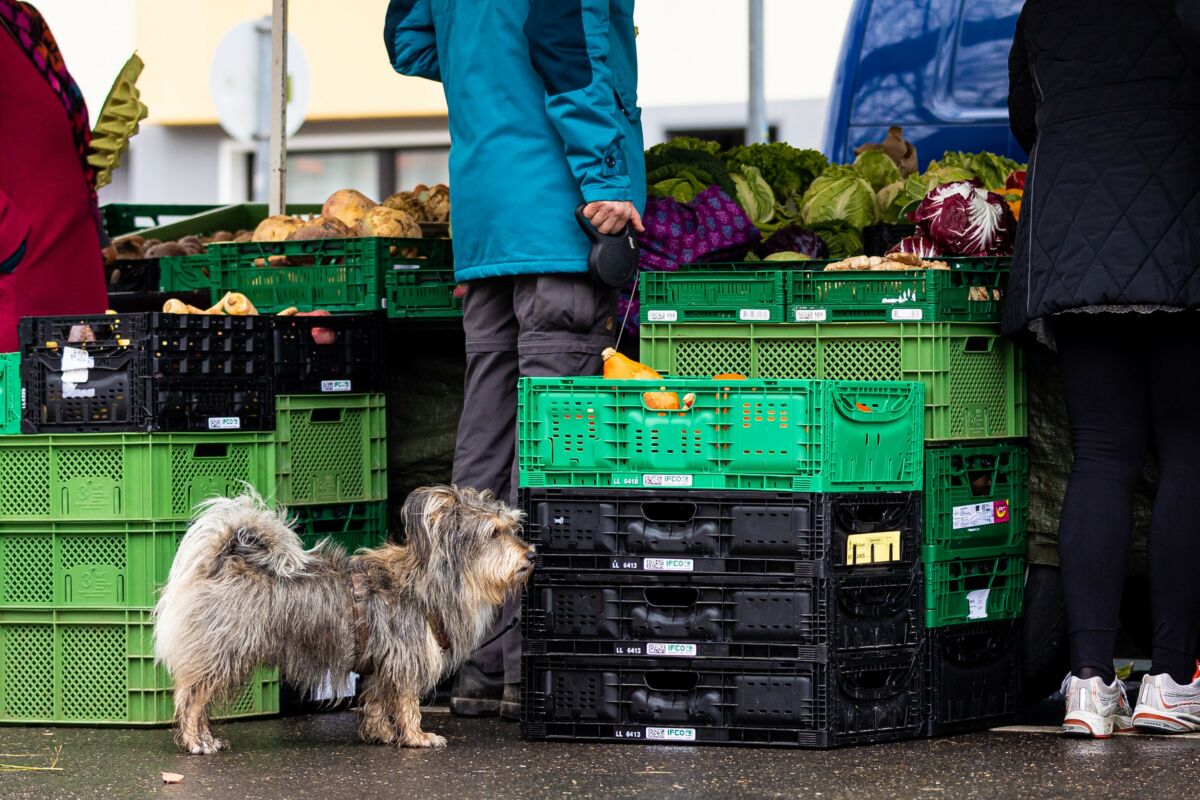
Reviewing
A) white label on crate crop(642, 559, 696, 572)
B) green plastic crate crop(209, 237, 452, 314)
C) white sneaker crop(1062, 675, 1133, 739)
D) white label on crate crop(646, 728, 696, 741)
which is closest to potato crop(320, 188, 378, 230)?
green plastic crate crop(209, 237, 452, 314)

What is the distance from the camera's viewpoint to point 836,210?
6.79m

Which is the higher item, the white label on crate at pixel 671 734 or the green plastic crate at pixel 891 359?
the green plastic crate at pixel 891 359

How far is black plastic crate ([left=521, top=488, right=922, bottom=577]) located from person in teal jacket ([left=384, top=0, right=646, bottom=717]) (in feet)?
1.81

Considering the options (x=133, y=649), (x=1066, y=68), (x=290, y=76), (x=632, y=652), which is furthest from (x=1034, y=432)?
(x=290, y=76)

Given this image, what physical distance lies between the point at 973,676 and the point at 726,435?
43.7 inches

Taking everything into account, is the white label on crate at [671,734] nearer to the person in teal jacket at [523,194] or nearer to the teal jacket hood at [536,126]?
the person in teal jacket at [523,194]

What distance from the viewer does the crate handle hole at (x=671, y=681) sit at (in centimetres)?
465

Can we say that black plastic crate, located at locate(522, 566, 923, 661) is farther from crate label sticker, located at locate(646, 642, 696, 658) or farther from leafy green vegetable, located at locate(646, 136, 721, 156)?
leafy green vegetable, located at locate(646, 136, 721, 156)

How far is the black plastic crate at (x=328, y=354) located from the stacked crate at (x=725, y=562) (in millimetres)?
1095

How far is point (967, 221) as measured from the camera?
5.43 m

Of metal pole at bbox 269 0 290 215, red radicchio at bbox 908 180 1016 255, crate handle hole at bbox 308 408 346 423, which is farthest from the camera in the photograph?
metal pole at bbox 269 0 290 215

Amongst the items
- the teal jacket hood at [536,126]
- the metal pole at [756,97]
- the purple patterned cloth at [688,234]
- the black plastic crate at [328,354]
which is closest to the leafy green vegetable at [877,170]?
the purple patterned cloth at [688,234]

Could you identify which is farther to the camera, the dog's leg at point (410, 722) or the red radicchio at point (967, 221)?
the red radicchio at point (967, 221)

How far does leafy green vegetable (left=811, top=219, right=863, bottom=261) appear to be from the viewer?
6.13 m
